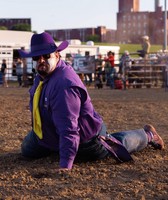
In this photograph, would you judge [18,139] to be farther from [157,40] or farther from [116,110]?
[157,40]

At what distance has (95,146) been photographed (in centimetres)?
508

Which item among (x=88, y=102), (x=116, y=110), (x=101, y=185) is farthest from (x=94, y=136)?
(x=116, y=110)

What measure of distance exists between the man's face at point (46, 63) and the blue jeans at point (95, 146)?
0.74 metres

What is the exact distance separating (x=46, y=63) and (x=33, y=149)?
3.20 feet

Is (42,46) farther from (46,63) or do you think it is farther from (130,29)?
(130,29)

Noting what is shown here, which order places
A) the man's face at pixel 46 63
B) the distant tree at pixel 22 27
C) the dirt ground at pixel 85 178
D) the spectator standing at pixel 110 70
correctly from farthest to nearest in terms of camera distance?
the distant tree at pixel 22 27 < the spectator standing at pixel 110 70 < the man's face at pixel 46 63 < the dirt ground at pixel 85 178

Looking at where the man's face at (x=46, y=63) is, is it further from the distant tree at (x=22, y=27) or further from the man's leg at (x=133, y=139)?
the distant tree at (x=22, y=27)

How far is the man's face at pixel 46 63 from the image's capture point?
187 inches

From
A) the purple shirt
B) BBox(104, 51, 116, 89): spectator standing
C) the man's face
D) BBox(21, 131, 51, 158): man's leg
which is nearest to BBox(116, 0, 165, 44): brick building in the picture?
BBox(104, 51, 116, 89): spectator standing

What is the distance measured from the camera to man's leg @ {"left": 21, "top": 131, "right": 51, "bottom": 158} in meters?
5.32

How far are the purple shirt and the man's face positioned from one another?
5 cm

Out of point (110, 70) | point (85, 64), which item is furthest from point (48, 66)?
point (85, 64)

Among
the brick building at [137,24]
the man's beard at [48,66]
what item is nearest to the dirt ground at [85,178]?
the man's beard at [48,66]

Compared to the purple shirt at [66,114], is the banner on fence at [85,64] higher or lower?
lower
